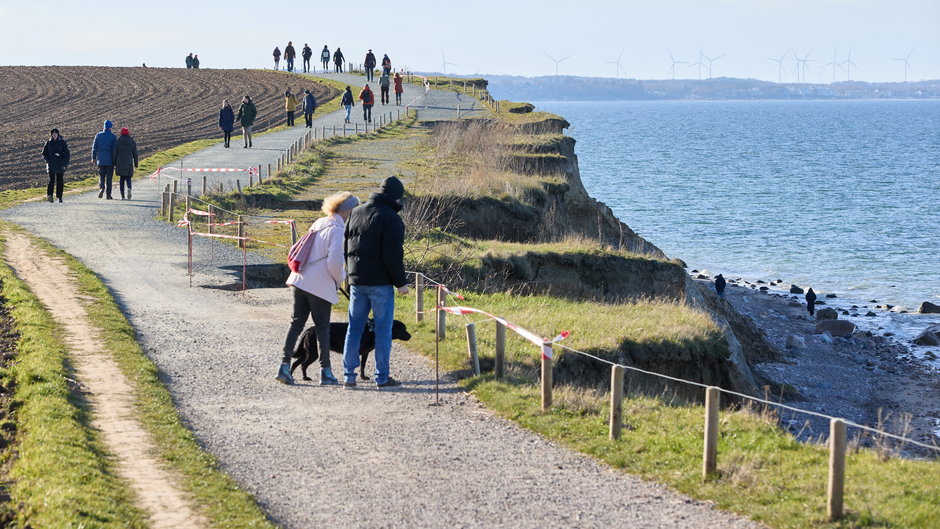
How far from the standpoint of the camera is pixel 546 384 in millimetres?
11750

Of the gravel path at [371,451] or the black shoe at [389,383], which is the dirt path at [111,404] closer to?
the gravel path at [371,451]

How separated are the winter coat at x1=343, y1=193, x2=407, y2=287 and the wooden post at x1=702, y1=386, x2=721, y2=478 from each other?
11.4ft

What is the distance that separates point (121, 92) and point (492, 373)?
64362 mm

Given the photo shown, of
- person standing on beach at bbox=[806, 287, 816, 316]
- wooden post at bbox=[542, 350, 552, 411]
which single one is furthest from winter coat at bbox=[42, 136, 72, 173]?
person standing on beach at bbox=[806, 287, 816, 316]

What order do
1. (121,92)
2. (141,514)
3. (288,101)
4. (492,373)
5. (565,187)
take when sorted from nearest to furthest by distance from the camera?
(141,514) → (492,373) → (565,187) → (288,101) → (121,92)

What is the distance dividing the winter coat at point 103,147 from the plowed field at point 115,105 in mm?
6621

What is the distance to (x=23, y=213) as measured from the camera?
90.1ft

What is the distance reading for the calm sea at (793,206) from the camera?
47.5m

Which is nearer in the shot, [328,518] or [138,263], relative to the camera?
[328,518]

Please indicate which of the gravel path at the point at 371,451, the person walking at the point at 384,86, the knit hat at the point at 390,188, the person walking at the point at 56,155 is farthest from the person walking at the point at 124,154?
the person walking at the point at 384,86

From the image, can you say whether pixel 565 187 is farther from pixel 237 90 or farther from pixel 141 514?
pixel 237 90

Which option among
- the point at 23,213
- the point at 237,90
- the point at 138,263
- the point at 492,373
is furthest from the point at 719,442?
the point at 237,90

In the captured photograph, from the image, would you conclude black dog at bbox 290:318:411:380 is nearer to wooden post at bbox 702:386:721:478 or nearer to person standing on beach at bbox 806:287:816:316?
wooden post at bbox 702:386:721:478

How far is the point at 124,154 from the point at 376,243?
1843cm
